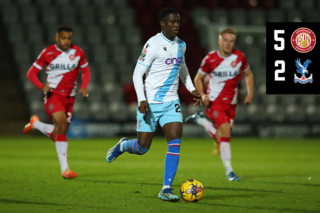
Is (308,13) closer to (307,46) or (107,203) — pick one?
(307,46)

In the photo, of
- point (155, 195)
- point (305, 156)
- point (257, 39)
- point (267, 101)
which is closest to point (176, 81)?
point (155, 195)

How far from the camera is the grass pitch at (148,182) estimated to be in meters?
4.79

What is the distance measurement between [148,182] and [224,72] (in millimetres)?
2336

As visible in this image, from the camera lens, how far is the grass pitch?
15.7ft

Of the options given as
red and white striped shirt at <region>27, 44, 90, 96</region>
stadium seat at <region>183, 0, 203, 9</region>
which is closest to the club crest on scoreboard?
red and white striped shirt at <region>27, 44, 90, 96</region>

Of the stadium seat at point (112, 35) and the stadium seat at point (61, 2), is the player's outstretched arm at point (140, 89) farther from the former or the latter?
the stadium seat at point (61, 2)

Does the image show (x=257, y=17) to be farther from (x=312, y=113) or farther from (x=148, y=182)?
(x=148, y=182)

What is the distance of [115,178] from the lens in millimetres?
7125

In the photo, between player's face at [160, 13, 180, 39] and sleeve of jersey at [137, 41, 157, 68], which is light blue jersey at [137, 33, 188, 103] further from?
player's face at [160, 13, 180, 39]

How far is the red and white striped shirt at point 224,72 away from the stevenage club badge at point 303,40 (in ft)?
18.1

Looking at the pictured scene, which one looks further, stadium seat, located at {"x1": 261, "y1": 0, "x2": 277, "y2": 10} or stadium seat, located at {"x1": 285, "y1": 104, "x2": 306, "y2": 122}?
stadium seat, located at {"x1": 261, "y1": 0, "x2": 277, "y2": 10}

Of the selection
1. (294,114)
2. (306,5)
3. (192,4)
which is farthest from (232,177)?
(306,5)

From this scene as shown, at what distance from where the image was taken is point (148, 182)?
6691mm

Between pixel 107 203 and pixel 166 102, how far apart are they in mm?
1302
